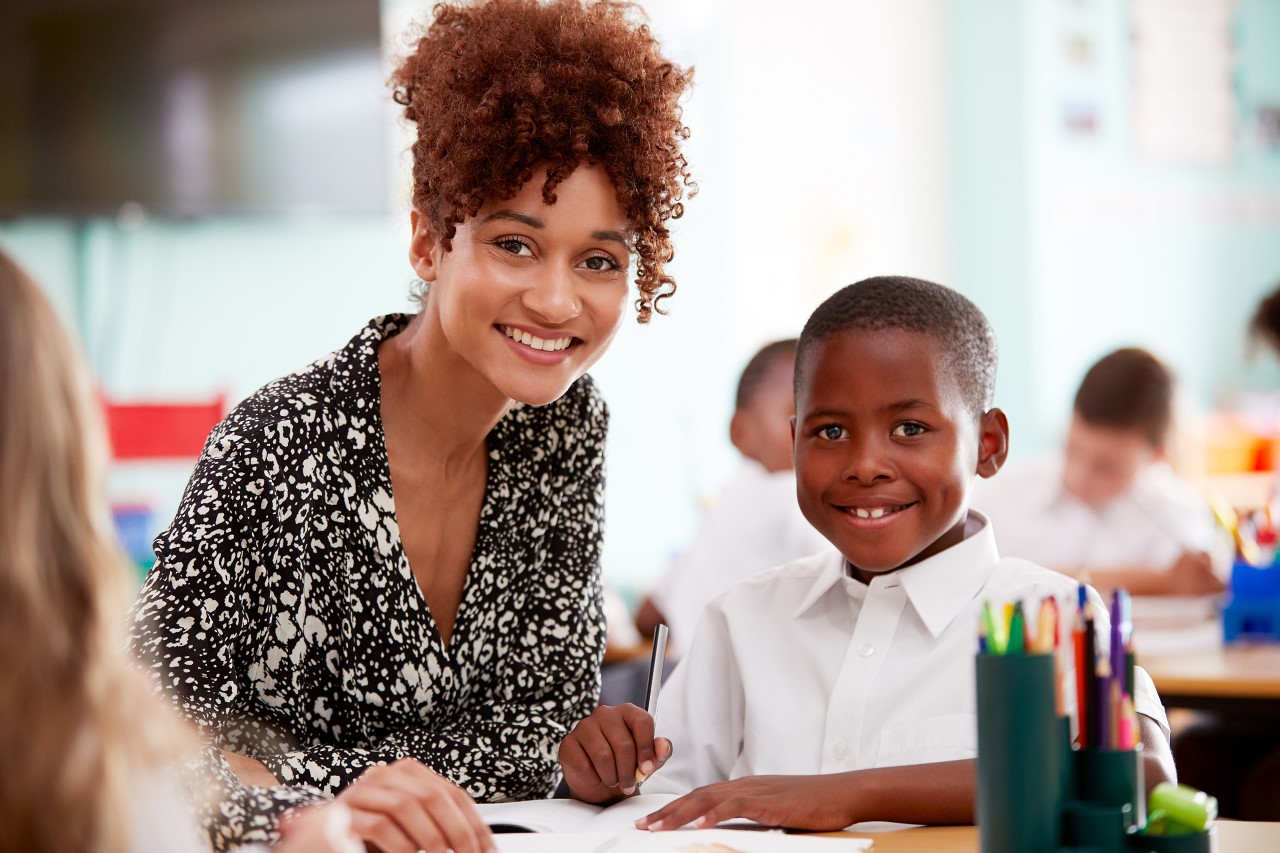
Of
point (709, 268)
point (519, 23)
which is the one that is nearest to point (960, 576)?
point (519, 23)

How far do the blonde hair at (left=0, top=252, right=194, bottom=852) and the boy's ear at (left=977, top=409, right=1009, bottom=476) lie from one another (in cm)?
98

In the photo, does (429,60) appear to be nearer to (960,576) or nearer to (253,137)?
(960,576)

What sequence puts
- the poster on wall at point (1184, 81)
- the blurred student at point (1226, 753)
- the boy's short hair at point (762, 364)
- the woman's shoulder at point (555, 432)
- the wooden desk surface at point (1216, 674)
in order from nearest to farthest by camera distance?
the woman's shoulder at point (555, 432) → the wooden desk surface at point (1216, 674) → the blurred student at point (1226, 753) → the boy's short hair at point (762, 364) → the poster on wall at point (1184, 81)

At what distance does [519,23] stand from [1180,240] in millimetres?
5493

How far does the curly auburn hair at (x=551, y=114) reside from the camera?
53.7 inches

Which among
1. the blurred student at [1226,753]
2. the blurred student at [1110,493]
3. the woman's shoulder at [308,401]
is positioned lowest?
the blurred student at [1226,753]

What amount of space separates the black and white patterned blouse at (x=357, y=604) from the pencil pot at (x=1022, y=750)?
0.59m

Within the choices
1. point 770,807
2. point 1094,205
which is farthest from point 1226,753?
point 1094,205

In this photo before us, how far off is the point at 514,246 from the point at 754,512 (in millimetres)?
1298

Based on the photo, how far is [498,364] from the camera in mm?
1386

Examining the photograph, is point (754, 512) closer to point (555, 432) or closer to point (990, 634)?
point (555, 432)

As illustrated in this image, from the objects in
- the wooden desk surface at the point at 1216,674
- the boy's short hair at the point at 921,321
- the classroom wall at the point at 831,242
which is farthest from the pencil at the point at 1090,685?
the classroom wall at the point at 831,242

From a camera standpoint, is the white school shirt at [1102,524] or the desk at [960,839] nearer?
the desk at [960,839]

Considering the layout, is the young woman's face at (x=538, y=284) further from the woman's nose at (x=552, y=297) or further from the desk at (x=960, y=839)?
the desk at (x=960, y=839)
